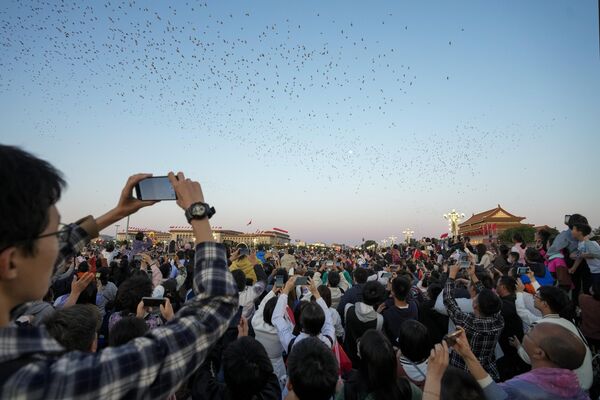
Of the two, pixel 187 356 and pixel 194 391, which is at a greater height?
pixel 187 356

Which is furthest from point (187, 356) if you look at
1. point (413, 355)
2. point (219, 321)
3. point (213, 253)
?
point (413, 355)

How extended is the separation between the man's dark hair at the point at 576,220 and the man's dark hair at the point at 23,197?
8326mm

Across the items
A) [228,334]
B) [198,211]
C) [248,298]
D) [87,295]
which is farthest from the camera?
[248,298]

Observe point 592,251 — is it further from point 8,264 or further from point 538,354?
point 8,264

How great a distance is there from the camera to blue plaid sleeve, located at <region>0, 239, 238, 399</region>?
33.9 inches

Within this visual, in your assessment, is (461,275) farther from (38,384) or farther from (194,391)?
(38,384)

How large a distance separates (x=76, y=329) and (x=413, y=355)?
9.23 ft

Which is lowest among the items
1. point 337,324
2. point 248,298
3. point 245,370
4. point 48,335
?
point 337,324

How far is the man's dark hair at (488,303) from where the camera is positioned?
3.79m

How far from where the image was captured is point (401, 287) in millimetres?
4793

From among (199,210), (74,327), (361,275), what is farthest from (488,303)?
(74,327)

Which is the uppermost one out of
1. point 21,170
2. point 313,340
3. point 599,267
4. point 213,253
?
point 21,170

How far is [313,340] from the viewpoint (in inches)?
98.2

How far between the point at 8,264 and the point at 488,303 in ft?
13.9
